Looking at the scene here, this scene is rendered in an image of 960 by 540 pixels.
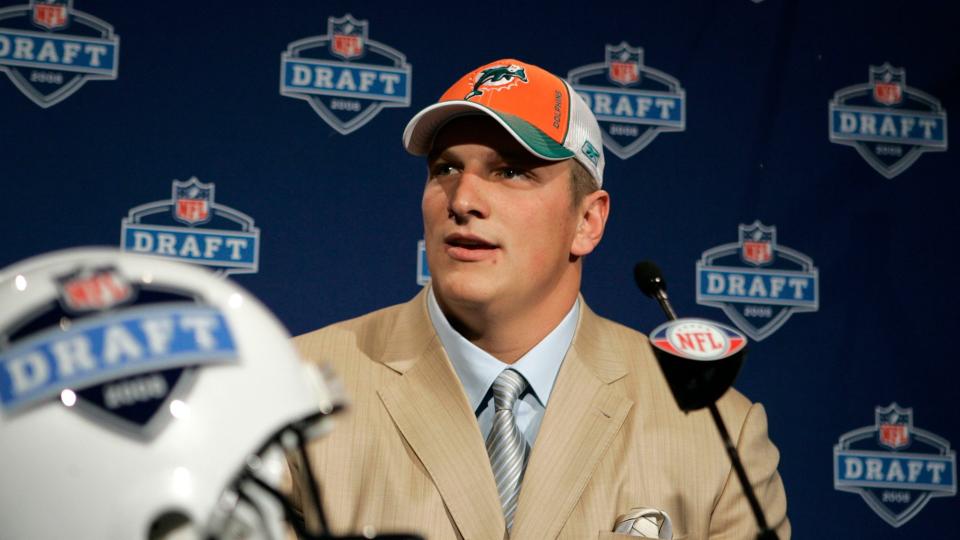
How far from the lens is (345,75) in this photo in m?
2.49

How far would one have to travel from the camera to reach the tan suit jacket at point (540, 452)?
170 cm

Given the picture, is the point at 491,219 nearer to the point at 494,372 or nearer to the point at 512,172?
the point at 512,172

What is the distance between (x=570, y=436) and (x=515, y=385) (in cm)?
12

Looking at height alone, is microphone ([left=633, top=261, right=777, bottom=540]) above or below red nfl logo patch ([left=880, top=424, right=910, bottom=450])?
above

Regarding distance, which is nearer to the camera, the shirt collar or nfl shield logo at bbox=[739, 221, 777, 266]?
the shirt collar

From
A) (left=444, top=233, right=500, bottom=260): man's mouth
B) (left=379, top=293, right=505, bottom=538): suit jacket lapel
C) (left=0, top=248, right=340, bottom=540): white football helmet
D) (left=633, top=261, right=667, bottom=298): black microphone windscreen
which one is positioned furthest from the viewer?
(left=444, top=233, right=500, bottom=260): man's mouth

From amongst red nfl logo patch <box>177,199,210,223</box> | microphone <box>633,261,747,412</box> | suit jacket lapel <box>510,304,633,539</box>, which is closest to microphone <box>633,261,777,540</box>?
microphone <box>633,261,747,412</box>

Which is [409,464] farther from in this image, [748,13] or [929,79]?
[929,79]

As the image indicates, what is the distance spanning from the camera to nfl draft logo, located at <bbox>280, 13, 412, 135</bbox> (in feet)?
8.13

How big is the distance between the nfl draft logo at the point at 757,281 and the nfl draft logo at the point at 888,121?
30cm

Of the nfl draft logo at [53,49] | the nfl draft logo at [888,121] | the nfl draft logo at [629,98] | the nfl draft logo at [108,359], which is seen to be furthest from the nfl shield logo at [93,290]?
the nfl draft logo at [888,121]

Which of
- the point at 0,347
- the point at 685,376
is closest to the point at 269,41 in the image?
the point at 685,376

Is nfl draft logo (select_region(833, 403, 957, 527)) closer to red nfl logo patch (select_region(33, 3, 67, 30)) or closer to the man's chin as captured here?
the man's chin

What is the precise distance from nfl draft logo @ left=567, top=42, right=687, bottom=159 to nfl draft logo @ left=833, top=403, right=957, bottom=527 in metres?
0.79
